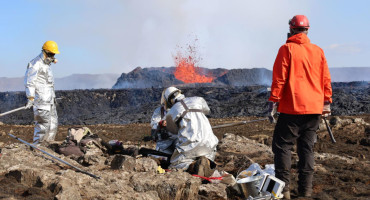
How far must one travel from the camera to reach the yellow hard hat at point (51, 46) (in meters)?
8.55

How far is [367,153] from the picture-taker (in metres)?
9.47

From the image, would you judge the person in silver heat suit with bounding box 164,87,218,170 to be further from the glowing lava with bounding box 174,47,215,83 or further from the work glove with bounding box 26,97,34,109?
the glowing lava with bounding box 174,47,215,83

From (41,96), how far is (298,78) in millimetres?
5615

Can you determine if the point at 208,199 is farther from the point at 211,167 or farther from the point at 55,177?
the point at 55,177

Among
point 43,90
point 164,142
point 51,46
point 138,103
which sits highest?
point 51,46

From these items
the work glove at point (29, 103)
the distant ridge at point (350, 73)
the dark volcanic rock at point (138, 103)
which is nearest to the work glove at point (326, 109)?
the work glove at point (29, 103)

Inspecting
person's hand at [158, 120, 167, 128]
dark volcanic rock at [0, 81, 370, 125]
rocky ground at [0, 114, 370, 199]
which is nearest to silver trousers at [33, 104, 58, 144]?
rocky ground at [0, 114, 370, 199]

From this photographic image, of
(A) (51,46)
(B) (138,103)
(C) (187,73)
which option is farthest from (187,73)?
(A) (51,46)

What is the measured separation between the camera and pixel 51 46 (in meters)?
8.59

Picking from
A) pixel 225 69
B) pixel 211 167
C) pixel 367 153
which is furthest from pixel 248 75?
pixel 211 167

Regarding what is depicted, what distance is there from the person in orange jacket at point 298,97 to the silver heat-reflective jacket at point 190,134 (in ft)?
5.10

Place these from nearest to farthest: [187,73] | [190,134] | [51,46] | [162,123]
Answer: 1. [190,134]
2. [162,123]
3. [51,46]
4. [187,73]

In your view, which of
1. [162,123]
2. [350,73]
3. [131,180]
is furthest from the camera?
[350,73]

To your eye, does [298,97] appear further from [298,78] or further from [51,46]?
[51,46]
